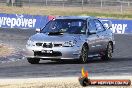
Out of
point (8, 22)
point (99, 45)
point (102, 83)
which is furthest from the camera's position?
point (8, 22)

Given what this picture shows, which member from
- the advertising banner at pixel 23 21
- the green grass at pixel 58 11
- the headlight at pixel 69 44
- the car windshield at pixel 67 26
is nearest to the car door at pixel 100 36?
the car windshield at pixel 67 26

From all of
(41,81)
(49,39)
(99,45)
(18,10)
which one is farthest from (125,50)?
(18,10)

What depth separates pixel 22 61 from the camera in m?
20.5

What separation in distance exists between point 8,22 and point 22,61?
2664cm

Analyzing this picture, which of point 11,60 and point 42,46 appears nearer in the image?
point 42,46

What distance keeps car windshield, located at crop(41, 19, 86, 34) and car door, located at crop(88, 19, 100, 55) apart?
242 mm

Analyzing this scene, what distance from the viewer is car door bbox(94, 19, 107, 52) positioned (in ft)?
66.8

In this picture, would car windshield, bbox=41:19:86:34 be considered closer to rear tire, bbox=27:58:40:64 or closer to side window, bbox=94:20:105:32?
side window, bbox=94:20:105:32

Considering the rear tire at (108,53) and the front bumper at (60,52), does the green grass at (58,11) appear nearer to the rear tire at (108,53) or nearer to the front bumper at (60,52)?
the rear tire at (108,53)

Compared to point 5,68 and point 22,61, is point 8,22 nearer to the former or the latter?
point 22,61

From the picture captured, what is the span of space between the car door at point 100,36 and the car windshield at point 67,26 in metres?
0.74

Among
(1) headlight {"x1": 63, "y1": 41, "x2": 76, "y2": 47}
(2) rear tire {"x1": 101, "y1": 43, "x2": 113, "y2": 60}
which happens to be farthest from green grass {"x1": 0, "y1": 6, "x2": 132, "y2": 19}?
(1) headlight {"x1": 63, "y1": 41, "x2": 76, "y2": 47}

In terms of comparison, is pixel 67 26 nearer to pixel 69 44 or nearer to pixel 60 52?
pixel 69 44

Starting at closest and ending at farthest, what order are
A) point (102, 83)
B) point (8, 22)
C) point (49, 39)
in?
1. point (102, 83)
2. point (49, 39)
3. point (8, 22)
